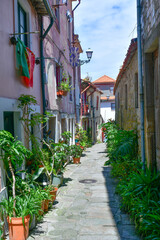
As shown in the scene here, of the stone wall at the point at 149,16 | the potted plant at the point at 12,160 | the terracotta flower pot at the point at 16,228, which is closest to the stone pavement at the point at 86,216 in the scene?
the terracotta flower pot at the point at 16,228

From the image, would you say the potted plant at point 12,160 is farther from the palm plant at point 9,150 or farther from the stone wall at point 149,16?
the stone wall at point 149,16

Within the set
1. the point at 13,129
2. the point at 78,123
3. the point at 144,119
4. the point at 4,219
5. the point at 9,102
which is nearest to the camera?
the point at 4,219

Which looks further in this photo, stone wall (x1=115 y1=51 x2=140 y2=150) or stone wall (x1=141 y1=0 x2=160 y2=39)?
stone wall (x1=115 y1=51 x2=140 y2=150)

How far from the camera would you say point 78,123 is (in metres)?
15.9

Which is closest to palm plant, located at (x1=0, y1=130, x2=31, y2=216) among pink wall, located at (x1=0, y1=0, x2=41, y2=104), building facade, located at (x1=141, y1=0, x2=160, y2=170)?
pink wall, located at (x1=0, y1=0, x2=41, y2=104)

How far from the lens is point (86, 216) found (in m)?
5.27

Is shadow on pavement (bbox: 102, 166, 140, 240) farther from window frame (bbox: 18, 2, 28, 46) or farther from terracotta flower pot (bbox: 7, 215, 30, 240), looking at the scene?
window frame (bbox: 18, 2, 28, 46)

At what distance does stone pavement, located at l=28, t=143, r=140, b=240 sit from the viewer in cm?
442

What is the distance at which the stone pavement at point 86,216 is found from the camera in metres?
4.42

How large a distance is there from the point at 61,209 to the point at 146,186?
2.10m

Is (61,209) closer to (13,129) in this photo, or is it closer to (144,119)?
(13,129)

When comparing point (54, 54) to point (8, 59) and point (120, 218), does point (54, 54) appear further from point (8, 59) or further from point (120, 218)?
point (120, 218)

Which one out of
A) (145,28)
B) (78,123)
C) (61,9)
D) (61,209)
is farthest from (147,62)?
(78,123)

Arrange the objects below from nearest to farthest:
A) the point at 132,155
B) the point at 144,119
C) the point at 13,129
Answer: the point at 13,129 → the point at 144,119 → the point at 132,155
